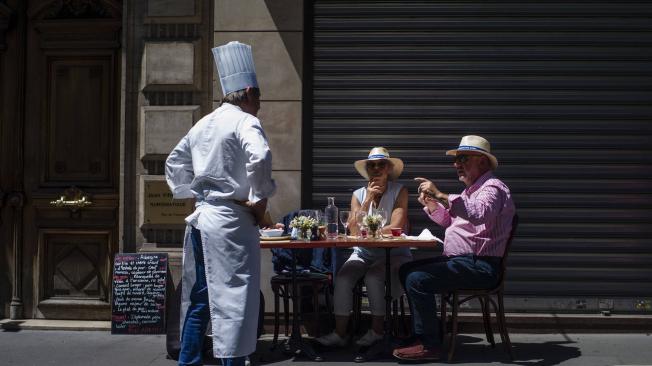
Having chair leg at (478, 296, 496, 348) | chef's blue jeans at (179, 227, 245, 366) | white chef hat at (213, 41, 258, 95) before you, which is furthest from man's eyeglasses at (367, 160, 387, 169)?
chef's blue jeans at (179, 227, 245, 366)

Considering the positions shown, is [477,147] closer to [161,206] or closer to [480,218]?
[480,218]

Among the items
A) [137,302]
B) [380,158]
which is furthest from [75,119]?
[380,158]

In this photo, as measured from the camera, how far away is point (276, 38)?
8.27 meters

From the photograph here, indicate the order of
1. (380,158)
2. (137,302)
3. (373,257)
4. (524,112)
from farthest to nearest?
(524,112) < (137,302) < (380,158) < (373,257)

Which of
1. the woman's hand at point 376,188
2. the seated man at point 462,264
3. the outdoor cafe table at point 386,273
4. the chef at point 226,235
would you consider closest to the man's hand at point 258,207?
the chef at point 226,235

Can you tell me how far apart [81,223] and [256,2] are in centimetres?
280

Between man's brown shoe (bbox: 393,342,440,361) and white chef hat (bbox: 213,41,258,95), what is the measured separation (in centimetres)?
243

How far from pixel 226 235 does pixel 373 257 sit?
242cm

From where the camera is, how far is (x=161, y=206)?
838 centimetres

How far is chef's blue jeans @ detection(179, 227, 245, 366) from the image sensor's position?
527 centimetres

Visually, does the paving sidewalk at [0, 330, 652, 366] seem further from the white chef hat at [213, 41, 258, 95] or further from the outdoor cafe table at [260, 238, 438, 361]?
the white chef hat at [213, 41, 258, 95]

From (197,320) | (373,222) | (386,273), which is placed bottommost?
(197,320)

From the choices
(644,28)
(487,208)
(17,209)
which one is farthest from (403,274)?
(17,209)

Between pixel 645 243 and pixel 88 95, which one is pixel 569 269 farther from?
pixel 88 95
